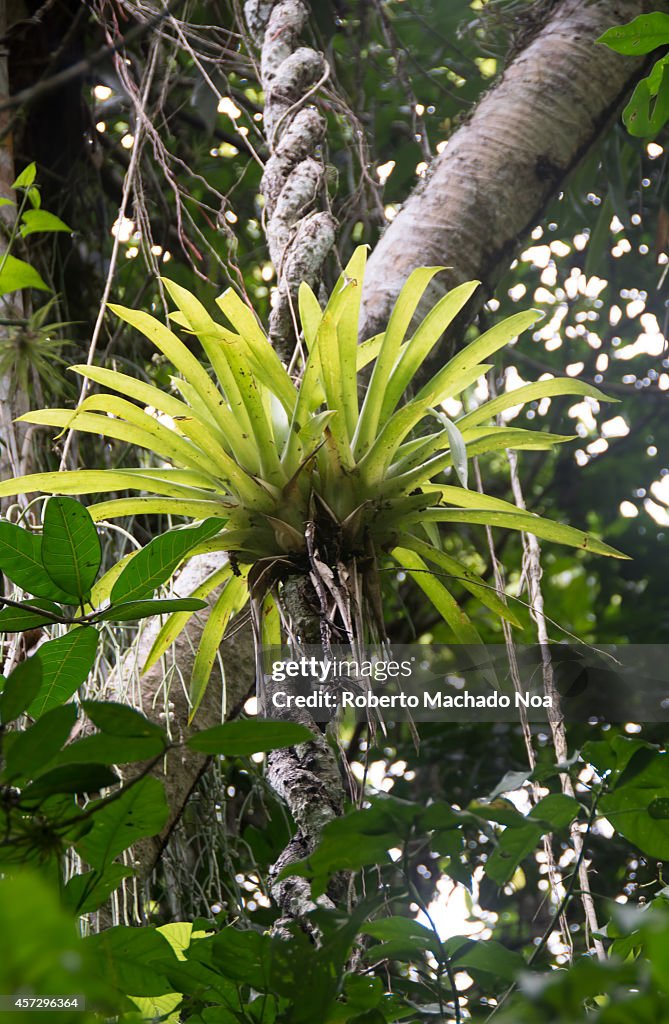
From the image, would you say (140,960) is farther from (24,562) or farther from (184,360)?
(184,360)

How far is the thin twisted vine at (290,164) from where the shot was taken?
1.20m

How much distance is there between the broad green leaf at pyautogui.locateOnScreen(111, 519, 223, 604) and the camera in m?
0.69

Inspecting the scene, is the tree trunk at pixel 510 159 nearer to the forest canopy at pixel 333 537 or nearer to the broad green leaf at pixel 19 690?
the forest canopy at pixel 333 537

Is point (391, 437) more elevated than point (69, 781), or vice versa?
point (391, 437)

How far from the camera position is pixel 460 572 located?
1008 mm

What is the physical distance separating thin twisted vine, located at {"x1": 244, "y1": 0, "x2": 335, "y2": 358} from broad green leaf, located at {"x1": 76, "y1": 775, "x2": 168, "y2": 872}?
686 millimetres

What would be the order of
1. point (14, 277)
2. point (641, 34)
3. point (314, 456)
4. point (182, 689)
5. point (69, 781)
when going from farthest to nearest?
point (14, 277)
point (182, 689)
point (641, 34)
point (314, 456)
point (69, 781)

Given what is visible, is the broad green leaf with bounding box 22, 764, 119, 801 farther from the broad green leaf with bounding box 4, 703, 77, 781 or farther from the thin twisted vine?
the thin twisted vine

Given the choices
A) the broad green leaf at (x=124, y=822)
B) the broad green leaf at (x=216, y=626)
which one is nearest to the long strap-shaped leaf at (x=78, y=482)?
the broad green leaf at (x=216, y=626)

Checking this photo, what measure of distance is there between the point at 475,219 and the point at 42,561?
0.99 meters

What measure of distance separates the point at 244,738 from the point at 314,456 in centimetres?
42

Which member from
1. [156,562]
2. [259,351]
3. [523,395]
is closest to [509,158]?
[523,395]

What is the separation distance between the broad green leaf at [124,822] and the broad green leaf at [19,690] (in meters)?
0.09

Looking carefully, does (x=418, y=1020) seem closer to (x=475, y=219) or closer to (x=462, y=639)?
(x=462, y=639)
